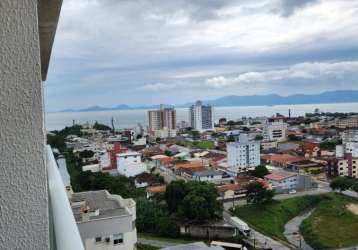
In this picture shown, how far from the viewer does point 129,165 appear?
18.5 m

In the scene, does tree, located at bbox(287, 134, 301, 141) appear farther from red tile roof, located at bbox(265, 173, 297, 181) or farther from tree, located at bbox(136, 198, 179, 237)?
tree, located at bbox(136, 198, 179, 237)

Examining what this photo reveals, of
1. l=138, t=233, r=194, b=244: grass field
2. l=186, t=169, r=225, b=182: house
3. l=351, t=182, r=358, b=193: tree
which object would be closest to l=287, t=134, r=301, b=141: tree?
l=186, t=169, r=225, b=182: house

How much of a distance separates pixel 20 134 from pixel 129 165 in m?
18.5

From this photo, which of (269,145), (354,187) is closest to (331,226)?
(354,187)

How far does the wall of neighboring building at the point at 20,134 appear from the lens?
29cm

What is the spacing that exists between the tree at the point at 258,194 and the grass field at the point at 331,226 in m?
1.48

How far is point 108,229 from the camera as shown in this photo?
4.49 meters

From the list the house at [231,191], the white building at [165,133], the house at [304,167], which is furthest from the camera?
the white building at [165,133]

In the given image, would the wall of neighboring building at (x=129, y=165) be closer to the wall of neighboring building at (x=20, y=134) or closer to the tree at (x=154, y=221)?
the tree at (x=154, y=221)

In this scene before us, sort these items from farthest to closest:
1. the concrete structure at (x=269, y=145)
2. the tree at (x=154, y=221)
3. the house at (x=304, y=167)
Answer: the concrete structure at (x=269, y=145) < the house at (x=304, y=167) < the tree at (x=154, y=221)

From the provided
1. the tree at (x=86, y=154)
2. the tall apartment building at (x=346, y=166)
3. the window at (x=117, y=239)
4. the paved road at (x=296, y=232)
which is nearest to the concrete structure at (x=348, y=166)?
the tall apartment building at (x=346, y=166)

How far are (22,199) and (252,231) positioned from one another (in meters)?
11.7

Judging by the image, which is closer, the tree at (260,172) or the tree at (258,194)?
the tree at (258,194)

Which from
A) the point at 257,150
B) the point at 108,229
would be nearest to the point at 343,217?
the point at 257,150
